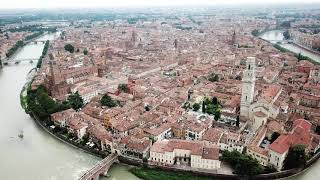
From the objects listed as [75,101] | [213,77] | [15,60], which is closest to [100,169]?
[75,101]

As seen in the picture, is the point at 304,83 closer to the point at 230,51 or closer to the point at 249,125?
the point at 249,125

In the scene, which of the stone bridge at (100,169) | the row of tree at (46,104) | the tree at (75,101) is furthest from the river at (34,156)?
the tree at (75,101)

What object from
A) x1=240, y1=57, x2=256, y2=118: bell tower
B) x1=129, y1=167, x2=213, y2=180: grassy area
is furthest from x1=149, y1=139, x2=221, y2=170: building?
x1=240, y1=57, x2=256, y2=118: bell tower

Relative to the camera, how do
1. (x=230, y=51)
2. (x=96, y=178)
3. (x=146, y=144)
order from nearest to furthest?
(x=96, y=178), (x=146, y=144), (x=230, y=51)

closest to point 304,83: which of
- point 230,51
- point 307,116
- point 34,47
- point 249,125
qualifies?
point 307,116

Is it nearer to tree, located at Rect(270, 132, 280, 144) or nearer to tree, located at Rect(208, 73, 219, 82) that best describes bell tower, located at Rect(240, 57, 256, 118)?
tree, located at Rect(270, 132, 280, 144)
